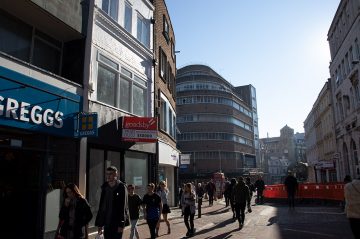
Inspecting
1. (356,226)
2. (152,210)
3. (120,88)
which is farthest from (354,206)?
(120,88)

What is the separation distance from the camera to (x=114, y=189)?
655cm

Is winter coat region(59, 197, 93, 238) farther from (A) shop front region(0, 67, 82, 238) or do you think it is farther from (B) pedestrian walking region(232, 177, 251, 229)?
(B) pedestrian walking region(232, 177, 251, 229)

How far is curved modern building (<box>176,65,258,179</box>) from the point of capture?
6300 centimetres

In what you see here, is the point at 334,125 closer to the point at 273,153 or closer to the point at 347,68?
the point at 347,68

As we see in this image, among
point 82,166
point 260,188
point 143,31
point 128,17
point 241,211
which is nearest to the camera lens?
point 82,166

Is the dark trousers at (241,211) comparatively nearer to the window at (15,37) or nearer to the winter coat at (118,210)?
the winter coat at (118,210)

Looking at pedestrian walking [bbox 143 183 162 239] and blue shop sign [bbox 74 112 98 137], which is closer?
pedestrian walking [bbox 143 183 162 239]

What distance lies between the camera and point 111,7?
45.8 ft

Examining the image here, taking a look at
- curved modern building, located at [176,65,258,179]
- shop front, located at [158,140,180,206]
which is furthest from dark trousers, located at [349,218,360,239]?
curved modern building, located at [176,65,258,179]

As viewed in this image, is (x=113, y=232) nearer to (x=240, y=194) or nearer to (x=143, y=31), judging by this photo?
(x=240, y=194)

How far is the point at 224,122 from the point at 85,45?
180 ft

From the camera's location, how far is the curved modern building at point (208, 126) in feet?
207

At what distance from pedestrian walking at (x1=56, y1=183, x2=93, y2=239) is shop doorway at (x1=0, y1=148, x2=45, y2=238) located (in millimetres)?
3635

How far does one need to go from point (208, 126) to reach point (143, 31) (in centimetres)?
4793
